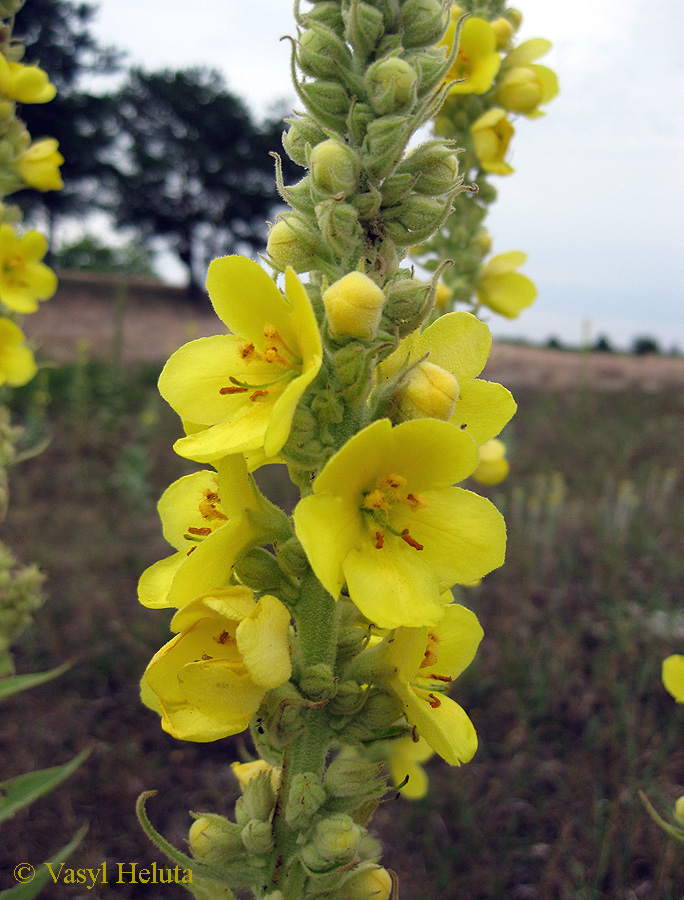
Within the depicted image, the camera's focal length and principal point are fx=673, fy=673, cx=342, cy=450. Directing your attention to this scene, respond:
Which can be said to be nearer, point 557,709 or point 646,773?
point 646,773

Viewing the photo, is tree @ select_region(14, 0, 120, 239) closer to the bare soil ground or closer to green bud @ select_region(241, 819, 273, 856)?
the bare soil ground

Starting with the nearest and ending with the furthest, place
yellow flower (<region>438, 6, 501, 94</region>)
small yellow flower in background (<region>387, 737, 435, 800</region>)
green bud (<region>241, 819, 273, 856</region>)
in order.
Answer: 1. green bud (<region>241, 819, 273, 856</region>)
2. small yellow flower in background (<region>387, 737, 435, 800</region>)
3. yellow flower (<region>438, 6, 501, 94</region>)

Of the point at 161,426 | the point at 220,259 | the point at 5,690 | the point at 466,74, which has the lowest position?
the point at 161,426

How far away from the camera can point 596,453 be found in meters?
10.6

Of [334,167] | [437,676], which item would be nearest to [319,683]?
[437,676]

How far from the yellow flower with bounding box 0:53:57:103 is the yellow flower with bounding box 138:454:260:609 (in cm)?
270

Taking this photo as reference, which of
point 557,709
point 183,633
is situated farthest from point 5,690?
point 557,709

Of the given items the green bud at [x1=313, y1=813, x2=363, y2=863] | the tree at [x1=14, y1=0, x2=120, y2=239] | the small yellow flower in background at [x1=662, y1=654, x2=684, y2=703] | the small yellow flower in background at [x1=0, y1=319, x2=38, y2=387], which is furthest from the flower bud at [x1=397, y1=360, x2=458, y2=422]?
the tree at [x1=14, y1=0, x2=120, y2=239]

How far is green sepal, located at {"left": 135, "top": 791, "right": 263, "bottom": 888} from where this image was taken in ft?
4.26

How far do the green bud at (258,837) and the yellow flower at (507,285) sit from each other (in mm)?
2649

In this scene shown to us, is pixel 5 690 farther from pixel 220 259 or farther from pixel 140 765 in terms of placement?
pixel 140 765

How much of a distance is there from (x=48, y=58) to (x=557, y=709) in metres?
27.0

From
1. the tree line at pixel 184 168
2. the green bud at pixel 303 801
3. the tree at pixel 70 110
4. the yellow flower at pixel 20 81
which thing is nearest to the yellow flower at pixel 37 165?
the yellow flower at pixel 20 81

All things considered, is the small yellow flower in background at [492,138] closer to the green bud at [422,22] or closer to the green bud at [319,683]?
the green bud at [422,22]
